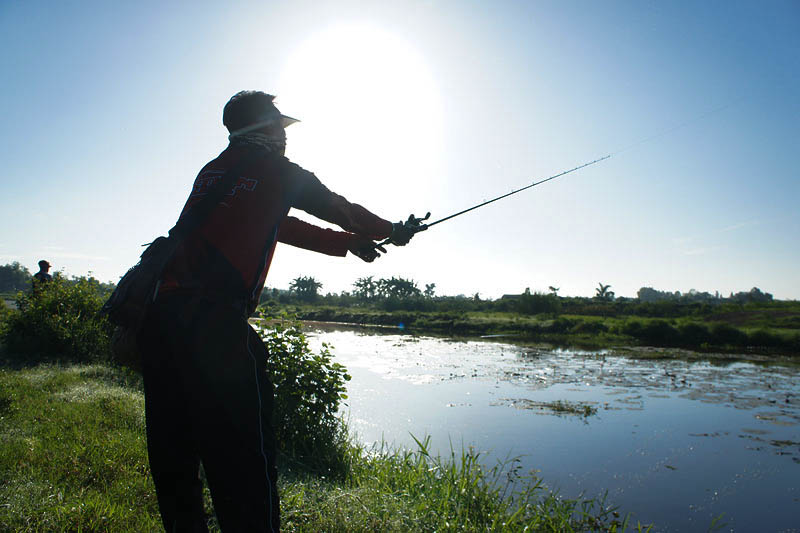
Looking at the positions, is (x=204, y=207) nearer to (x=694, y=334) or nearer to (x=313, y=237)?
(x=313, y=237)

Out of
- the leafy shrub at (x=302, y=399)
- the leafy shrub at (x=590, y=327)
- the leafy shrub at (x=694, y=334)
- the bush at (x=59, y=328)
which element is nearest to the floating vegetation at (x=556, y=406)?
the leafy shrub at (x=302, y=399)

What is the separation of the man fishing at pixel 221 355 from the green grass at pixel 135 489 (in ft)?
4.06

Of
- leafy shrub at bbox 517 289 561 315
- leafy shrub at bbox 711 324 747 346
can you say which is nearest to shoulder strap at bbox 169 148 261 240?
leafy shrub at bbox 711 324 747 346

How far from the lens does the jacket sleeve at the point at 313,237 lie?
7.11ft

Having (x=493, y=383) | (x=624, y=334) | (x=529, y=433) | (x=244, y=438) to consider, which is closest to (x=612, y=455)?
(x=529, y=433)

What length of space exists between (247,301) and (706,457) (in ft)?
23.0

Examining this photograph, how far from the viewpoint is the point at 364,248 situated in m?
2.29

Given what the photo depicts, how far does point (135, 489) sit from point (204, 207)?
2.44m

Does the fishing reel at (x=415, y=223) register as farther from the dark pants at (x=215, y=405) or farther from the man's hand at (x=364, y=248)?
the dark pants at (x=215, y=405)

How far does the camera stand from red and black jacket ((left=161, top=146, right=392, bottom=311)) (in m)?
1.55

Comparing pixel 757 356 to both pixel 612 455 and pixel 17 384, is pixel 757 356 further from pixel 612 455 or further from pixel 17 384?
pixel 17 384

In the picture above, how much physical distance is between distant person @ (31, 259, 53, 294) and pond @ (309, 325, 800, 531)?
701cm

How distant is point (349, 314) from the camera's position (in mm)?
43875

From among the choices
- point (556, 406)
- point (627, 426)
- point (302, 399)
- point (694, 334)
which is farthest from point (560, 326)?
point (302, 399)
